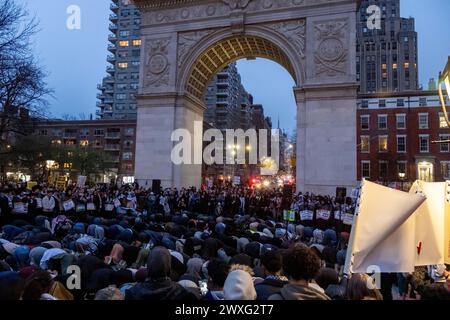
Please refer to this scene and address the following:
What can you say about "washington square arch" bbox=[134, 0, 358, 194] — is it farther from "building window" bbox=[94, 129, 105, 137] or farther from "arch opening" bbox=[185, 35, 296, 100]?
"building window" bbox=[94, 129, 105, 137]

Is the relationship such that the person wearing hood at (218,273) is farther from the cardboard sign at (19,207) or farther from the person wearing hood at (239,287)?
the cardboard sign at (19,207)

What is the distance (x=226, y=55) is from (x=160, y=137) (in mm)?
9266

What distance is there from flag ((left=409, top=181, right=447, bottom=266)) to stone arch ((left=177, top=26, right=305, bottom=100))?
19543 mm

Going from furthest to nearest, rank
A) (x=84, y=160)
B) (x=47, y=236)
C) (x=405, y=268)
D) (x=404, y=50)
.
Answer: (x=404, y=50), (x=84, y=160), (x=47, y=236), (x=405, y=268)

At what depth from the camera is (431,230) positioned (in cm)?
389

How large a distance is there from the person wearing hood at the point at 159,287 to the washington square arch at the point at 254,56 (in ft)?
61.5

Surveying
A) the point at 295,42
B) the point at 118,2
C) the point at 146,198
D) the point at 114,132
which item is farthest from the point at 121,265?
the point at 118,2

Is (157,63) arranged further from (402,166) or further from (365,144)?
(402,166)

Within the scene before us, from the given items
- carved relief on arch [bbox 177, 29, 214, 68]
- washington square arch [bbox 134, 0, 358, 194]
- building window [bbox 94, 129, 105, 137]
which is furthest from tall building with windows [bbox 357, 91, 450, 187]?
building window [bbox 94, 129, 105, 137]

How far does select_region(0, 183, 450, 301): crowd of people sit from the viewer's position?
3.09m

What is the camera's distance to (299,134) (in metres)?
22.1

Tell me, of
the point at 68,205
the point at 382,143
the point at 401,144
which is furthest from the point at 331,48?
the point at 401,144

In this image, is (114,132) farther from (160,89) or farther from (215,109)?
(160,89)

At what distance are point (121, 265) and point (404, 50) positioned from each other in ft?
390
